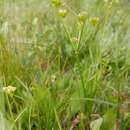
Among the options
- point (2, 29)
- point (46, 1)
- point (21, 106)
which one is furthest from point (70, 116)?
point (46, 1)

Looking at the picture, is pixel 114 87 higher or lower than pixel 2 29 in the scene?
lower

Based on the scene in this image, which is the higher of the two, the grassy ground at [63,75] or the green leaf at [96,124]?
the grassy ground at [63,75]

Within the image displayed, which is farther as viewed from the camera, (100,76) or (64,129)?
(100,76)

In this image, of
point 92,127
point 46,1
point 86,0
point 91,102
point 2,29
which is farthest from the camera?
point 46,1

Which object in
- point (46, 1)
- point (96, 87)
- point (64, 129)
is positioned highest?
point (46, 1)

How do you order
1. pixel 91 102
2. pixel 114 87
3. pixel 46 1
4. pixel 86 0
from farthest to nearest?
pixel 46 1, pixel 86 0, pixel 114 87, pixel 91 102

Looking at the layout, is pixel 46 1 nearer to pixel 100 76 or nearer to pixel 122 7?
pixel 122 7

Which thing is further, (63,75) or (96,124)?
(63,75)

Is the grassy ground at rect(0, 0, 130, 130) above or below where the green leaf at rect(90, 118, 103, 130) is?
above
